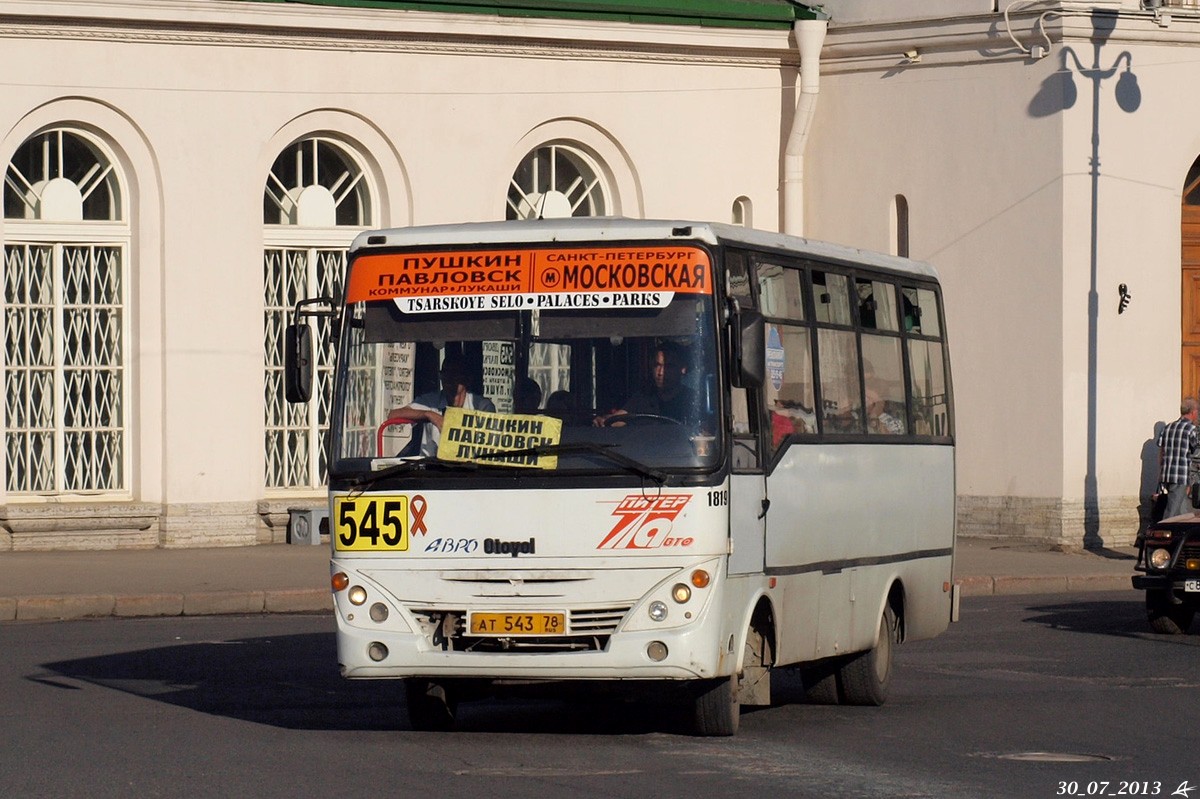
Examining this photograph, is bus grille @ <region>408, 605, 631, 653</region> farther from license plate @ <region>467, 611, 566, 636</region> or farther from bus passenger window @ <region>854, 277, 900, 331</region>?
bus passenger window @ <region>854, 277, 900, 331</region>

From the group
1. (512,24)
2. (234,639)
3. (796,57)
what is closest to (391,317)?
(234,639)

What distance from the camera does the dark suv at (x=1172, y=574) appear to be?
16094 mm

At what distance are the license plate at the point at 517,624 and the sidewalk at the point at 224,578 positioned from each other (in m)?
7.20

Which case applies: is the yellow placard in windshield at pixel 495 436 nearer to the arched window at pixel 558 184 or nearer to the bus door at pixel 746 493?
the bus door at pixel 746 493

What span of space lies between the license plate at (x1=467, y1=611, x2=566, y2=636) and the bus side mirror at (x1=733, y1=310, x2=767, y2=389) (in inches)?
A: 57.1

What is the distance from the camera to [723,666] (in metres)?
10.3

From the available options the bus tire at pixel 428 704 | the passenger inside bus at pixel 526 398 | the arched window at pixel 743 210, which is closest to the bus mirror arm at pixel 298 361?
the passenger inside bus at pixel 526 398

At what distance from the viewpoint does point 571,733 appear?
428 inches

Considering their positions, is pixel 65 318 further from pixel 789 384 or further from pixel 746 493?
pixel 746 493

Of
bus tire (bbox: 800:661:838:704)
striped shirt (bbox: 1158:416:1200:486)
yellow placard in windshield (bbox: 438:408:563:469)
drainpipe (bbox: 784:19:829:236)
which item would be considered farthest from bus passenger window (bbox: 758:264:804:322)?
drainpipe (bbox: 784:19:829:236)

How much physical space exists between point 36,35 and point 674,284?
47.2 ft

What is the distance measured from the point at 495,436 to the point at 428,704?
1.51 meters

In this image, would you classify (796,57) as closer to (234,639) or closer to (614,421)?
(234,639)

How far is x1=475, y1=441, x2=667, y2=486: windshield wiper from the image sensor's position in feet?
33.4
